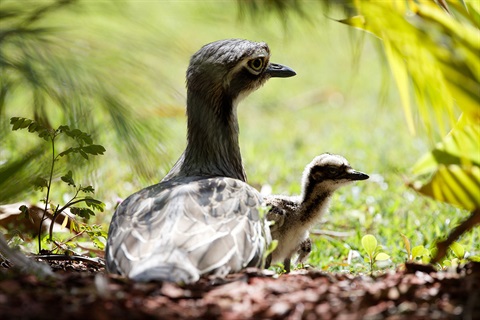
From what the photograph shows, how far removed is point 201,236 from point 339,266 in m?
1.92

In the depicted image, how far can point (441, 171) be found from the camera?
133 inches

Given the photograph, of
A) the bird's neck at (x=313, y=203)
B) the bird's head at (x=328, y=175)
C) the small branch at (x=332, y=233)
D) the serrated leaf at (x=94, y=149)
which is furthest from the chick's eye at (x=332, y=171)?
the serrated leaf at (x=94, y=149)

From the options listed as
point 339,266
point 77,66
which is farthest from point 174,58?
point 339,266

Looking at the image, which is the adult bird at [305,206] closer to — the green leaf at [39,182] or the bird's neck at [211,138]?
the bird's neck at [211,138]

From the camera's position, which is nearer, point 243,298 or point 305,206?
point 243,298

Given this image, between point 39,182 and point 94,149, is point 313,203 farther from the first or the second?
point 39,182

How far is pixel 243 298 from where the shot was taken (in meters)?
3.17

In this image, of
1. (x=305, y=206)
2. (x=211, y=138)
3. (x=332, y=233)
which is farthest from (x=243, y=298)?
(x=332, y=233)

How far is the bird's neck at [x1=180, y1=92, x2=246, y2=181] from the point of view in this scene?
5.14 meters

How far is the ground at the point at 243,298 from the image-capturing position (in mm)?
2920

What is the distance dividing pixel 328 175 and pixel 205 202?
5.24ft

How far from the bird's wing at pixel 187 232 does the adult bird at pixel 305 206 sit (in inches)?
30.5

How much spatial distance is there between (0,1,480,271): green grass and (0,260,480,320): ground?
844mm

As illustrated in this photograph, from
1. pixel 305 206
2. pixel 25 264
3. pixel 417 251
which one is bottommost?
pixel 417 251
